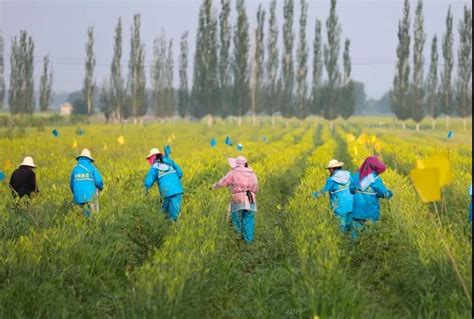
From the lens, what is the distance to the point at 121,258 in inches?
255

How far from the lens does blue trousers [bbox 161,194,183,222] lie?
27.3 feet

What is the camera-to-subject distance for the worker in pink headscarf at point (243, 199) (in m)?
8.09

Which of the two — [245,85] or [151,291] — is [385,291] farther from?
[245,85]

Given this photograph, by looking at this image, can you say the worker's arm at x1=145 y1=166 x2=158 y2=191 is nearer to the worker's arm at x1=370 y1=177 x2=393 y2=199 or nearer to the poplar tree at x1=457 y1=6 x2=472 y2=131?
the worker's arm at x1=370 y1=177 x2=393 y2=199

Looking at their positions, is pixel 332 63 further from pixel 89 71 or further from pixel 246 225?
pixel 246 225

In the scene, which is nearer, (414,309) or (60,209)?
(414,309)

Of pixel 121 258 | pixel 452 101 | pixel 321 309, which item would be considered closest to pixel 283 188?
pixel 121 258

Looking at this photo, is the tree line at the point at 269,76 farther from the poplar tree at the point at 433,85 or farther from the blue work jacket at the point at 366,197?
the blue work jacket at the point at 366,197

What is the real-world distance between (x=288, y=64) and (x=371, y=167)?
4384 centimetres

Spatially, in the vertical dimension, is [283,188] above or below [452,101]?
below

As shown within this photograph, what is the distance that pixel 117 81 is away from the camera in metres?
48.0

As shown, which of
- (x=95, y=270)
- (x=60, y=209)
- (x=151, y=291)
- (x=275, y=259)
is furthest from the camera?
(x=60, y=209)

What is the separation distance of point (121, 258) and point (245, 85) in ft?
128

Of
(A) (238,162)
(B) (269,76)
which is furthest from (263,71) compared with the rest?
(A) (238,162)
